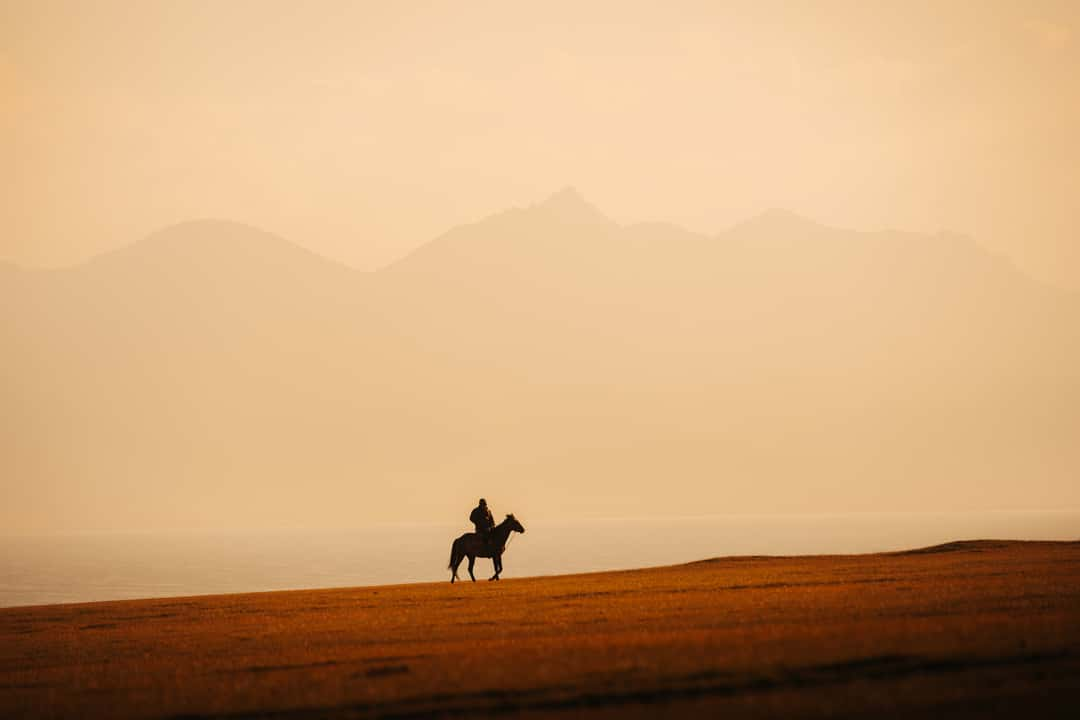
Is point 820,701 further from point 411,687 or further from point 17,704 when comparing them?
point 17,704

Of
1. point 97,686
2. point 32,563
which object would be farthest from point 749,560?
point 32,563

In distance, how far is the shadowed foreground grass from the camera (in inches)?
563

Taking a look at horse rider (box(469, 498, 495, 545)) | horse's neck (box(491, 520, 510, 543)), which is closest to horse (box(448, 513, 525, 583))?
horse's neck (box(491, 520, 510, 543))

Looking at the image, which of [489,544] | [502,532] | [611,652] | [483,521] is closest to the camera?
[611,652]

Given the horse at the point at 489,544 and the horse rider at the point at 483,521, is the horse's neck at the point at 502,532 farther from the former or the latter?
the horse rider at the point at 483,521

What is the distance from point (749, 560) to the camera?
38875 millimetres

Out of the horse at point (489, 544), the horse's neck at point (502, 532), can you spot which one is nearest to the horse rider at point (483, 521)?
the horse at point (489, 544)

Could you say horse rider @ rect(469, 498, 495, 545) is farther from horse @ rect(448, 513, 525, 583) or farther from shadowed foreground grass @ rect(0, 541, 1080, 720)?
shadowed foreground grass @ rect(0, 541, 1080, 720)

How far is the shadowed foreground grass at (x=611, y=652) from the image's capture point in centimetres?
1429

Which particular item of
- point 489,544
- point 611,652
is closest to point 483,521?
point 489,544

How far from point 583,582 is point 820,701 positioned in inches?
775

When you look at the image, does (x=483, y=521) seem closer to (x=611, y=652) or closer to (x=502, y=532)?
(x=502, y=532)

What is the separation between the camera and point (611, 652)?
58.3 ft

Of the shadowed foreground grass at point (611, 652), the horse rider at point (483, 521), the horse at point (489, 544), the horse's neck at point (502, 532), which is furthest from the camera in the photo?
the horse rider at point (483, 521)
